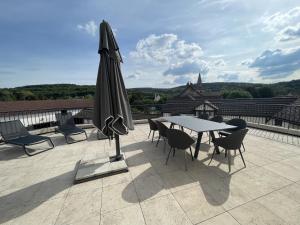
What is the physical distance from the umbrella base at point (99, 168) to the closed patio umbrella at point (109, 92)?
0.66 m

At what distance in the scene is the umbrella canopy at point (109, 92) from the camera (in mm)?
2248

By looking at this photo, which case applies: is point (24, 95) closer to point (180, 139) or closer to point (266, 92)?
point (180, 139)

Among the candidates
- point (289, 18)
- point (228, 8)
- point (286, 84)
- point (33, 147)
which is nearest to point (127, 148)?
point (33, 147)

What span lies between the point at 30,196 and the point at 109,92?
1.87m

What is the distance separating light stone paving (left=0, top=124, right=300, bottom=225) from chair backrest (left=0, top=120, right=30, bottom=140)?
794 millimetres

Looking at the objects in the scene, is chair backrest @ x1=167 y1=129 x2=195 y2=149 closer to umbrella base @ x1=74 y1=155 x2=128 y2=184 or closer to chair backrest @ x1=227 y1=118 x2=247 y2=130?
umbrella base @ x1=74 y1=155 x2=128 y2=184

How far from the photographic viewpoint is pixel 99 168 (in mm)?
2510

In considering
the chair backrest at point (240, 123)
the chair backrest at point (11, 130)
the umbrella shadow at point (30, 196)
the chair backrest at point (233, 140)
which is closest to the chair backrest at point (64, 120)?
the chair backrest at point (11, 130)

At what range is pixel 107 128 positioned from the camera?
2.44 meters

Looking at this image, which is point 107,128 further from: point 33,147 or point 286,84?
point 286,84

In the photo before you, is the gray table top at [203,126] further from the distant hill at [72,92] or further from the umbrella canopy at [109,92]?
the distant hill at [72,92]

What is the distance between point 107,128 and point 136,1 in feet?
12.3

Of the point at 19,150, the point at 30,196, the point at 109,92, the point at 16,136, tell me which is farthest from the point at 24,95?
the point at 109,92

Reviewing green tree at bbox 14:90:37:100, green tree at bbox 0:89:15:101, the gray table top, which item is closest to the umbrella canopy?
the gray table top
